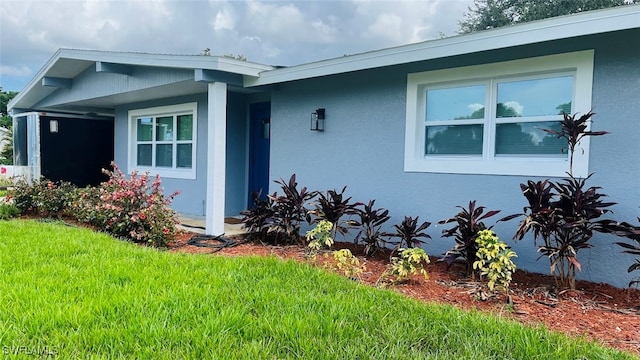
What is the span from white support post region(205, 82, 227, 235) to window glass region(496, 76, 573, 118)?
422cm

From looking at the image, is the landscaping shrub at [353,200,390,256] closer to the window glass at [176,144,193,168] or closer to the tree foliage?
the window glass at [176,144,193,168]

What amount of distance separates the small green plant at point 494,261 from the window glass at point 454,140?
1.50m

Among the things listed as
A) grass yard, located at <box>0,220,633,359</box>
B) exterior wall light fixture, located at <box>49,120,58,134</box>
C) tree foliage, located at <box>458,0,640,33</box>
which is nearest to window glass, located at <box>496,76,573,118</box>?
grass yard, located at <box>0,220,633,359</box>

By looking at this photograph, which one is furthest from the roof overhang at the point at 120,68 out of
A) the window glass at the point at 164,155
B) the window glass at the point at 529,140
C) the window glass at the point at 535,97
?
the window glass at the point at 529,140

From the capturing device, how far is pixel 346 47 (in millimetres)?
24234

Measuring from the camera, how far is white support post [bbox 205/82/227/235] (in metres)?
7.04

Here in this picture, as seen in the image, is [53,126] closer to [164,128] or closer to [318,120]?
[164,128]

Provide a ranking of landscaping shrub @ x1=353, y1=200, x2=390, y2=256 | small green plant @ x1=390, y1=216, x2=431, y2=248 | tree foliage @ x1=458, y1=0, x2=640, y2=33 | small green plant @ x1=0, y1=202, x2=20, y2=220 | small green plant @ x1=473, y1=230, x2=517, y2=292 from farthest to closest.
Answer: tree foliage @ x1=458, y1=0, x2=640, y2=33 → small green plant @ x1=0, y1=202, x2=20, y2=220 → landscaping shrub @ x1=353, y1=200, x2=390, y2=256 → small green plant @ x1=390, y1=216, x2=431, y2=248 → small green plant @ x1=473, y1=230, x2=517, y2=292

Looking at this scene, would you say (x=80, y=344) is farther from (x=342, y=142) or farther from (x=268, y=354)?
(x=342, y=142)

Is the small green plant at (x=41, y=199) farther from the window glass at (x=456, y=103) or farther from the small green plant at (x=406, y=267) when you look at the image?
the window glass at (x=456, y=103)

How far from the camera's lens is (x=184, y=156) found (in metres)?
9.74

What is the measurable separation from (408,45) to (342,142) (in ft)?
6.38

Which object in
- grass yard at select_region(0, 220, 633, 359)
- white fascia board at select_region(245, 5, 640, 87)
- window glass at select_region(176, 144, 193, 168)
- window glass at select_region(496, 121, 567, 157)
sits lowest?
grass yard at select_region(0, 220, 633, 359)

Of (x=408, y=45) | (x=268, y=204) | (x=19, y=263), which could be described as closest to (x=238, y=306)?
(x=19, y=263)
